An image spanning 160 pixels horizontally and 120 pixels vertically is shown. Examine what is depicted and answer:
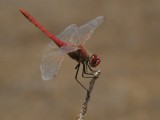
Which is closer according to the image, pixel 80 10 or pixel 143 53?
pixel 143 53

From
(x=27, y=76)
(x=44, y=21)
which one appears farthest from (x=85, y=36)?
(x=44, y=21)

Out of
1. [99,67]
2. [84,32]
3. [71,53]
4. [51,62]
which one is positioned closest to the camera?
[71,53]

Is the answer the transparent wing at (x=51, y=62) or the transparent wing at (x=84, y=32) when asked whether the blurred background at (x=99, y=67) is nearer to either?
the transparent wing at (x=84, y=32)

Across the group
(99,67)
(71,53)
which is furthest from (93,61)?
(99,67)

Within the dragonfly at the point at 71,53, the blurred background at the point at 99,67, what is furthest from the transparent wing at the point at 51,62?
the blurred background at the point at 99,67

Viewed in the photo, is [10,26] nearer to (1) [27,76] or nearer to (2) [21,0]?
(2) [21,0]

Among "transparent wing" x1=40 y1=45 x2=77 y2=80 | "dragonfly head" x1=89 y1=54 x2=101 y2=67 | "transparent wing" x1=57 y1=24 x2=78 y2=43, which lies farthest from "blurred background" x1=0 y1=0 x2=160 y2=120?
"dragonfly head" x1=89 y1=54 x2=101 y2=67

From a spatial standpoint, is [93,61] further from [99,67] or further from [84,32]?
[99,67]

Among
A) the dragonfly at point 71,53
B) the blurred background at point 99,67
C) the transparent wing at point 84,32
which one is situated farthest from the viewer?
the blurred background at point 99,67
